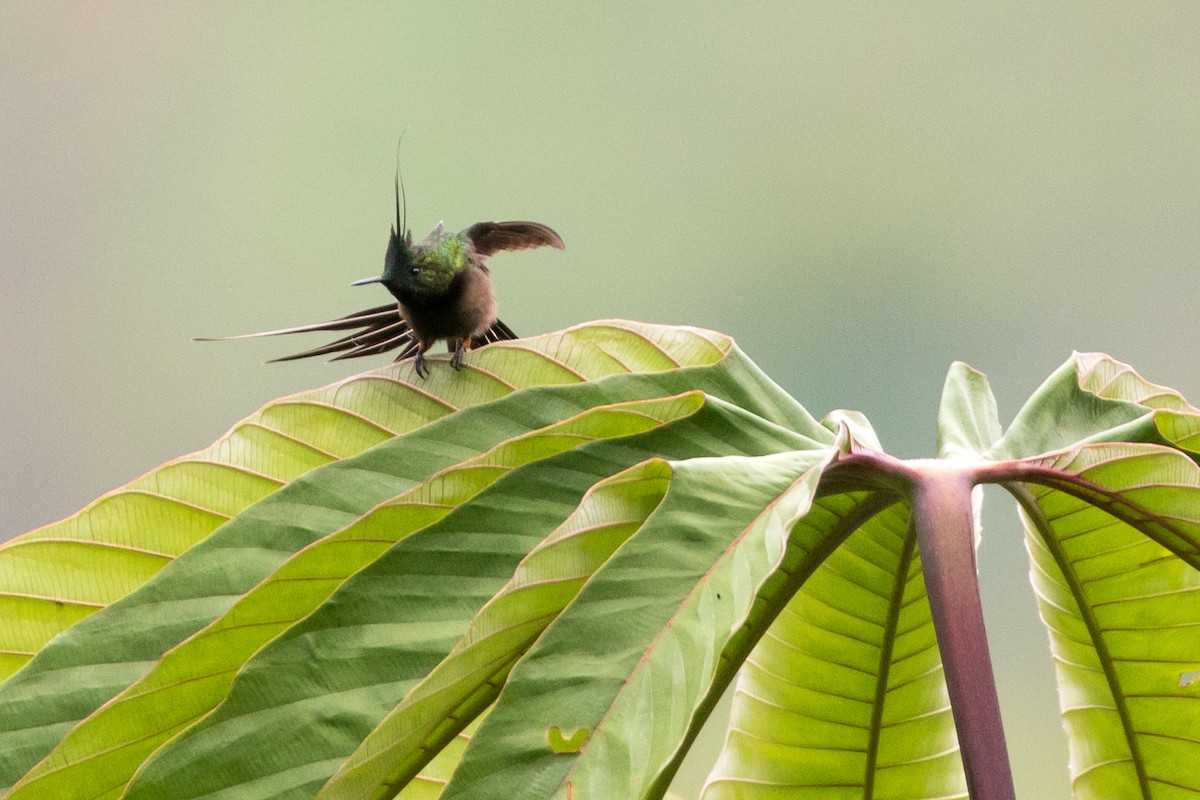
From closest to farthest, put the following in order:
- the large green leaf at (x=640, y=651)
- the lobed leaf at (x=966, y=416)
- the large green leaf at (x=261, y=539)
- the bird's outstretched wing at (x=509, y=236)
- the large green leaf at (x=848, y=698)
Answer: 1. the large green leaf at (x=640, y=651)
2. the large green leaf at (x=261, y=539)
3. the lobed leaf at (x=966, y=416)
4. the large green leaf at (x=848, y=698)
5. the bird's outstretched wing at (x=509, y=236)

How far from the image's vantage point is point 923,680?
2.14 feet

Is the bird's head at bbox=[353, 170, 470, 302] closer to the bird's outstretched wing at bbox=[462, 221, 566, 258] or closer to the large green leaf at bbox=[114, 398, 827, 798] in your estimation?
the bird's outstretched wing at bbox=[462, 221, 566, 258]

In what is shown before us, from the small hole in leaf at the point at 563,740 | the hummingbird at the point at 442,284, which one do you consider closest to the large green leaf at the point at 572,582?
the small hole in leaf at the point at 563,740

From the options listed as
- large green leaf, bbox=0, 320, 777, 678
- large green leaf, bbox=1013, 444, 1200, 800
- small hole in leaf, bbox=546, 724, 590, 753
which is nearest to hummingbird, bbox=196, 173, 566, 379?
large green leaf, bbox=0, 320, 777, 678

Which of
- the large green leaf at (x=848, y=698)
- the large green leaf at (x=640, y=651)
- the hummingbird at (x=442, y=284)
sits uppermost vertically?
the hummingbird at (x=442, y=284)

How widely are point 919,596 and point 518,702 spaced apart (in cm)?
37

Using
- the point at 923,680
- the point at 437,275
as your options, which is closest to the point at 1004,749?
the point at 923,680

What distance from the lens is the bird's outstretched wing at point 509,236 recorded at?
88cm

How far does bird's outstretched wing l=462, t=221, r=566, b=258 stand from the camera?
2.90 ft

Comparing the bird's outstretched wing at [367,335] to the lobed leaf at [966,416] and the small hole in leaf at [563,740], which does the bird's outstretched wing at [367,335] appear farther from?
the small hole in leaf at [563,740]

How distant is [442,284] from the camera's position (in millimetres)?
995

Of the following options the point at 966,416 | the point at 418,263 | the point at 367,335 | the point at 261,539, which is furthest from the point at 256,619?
the point at 418,263

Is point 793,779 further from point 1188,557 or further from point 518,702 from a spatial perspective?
point 518,702

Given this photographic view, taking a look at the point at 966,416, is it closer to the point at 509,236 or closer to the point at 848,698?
the point at 848,698
